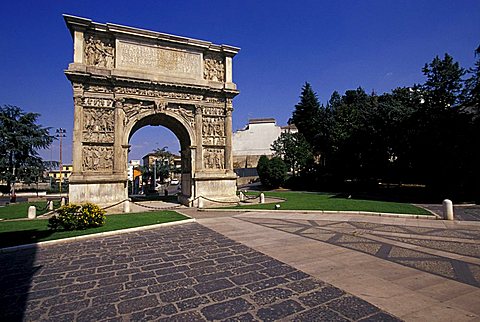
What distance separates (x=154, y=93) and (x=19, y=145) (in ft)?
98.0

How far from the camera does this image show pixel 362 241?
773 centimetres

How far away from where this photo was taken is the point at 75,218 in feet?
33.5

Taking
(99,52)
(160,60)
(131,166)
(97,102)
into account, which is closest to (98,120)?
(97,102)

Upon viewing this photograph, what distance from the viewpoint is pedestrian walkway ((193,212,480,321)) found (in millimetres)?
3924

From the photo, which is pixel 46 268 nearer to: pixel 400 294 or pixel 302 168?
pixel 400 294

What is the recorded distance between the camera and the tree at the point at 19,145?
34.7 m

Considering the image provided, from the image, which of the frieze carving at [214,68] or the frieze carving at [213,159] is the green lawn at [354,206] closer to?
the frieze carving at [213,159]

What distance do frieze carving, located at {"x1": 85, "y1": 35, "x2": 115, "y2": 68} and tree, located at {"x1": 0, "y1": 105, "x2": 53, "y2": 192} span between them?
27898 millimetres

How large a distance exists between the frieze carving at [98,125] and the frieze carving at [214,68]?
6.95 metres

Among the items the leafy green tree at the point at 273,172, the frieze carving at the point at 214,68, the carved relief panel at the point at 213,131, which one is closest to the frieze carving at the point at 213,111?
the carved relief panel at the point at 213,131

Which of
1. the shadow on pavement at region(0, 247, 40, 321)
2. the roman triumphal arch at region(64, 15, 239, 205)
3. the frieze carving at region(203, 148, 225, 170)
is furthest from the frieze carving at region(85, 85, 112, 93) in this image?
the shadow on pavement at region(0, 247, 40, 321)

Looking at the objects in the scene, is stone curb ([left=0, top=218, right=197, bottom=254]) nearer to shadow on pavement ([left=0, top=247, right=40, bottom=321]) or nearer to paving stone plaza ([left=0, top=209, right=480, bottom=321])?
shadow on pavement ([left=0, top=247, right=40, bottom=321])

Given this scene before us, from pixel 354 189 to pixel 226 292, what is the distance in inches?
1258

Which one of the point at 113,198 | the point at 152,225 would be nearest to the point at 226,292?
the point at 152,225
